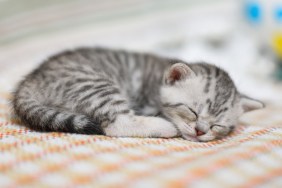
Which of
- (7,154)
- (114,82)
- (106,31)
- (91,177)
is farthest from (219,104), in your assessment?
(106,31)

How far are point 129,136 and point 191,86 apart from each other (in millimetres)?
306

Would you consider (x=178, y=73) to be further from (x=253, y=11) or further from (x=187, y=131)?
(x=253, y=11)

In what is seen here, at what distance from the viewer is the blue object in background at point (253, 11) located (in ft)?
9.37

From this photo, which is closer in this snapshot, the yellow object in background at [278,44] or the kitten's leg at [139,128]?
the kitten's leg at [139,128]

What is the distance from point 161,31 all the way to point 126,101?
1.54m

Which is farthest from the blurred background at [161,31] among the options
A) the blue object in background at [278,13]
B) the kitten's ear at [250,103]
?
the kitten's ear at [250,103]

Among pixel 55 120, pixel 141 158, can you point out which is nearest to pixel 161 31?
pixel 55 120

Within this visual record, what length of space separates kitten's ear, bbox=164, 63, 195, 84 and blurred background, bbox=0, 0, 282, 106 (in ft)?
3.21

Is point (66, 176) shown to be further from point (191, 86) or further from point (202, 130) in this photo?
point (191, 86)

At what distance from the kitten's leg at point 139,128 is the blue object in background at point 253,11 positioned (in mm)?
1759

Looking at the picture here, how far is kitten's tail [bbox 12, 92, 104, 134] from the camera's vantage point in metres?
1.29

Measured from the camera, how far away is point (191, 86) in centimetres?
147

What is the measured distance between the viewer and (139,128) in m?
1.39

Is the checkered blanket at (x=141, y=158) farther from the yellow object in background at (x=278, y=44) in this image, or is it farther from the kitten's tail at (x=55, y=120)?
the yellow object in background at (x=278, y=44)
